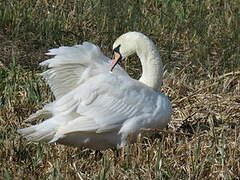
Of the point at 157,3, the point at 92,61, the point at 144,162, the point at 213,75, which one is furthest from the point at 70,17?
the point at 144,162

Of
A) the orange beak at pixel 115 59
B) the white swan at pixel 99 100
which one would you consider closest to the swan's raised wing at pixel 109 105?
the white swan at pixel 99 100

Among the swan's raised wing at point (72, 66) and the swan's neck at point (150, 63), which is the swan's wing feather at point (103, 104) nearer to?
the swan's raised wing at point (72, 66)

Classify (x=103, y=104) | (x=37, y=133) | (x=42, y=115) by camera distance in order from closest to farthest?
(x=37, y=133)
(x=103, y=104)
(x=42, y=115)

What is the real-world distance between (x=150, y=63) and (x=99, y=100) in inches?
19.6

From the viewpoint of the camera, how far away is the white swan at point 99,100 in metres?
5.11

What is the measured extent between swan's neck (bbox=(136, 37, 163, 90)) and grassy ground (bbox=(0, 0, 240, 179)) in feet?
Answer: 1.13

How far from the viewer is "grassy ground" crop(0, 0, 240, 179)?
4.88 m

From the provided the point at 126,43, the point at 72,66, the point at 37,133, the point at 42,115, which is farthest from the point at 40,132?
the point at 126,43

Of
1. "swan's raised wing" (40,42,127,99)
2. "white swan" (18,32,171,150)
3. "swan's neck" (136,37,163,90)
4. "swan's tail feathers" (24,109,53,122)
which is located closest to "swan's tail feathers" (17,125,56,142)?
"white swan" (18,32,171,150)

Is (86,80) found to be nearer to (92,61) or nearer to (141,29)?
(92,61)

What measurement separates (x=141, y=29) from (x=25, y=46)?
1.15 meters

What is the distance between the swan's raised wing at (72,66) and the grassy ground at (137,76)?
15.8 inches

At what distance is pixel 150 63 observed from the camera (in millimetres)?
5555

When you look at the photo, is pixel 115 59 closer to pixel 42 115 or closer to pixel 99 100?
pixel 99 100
